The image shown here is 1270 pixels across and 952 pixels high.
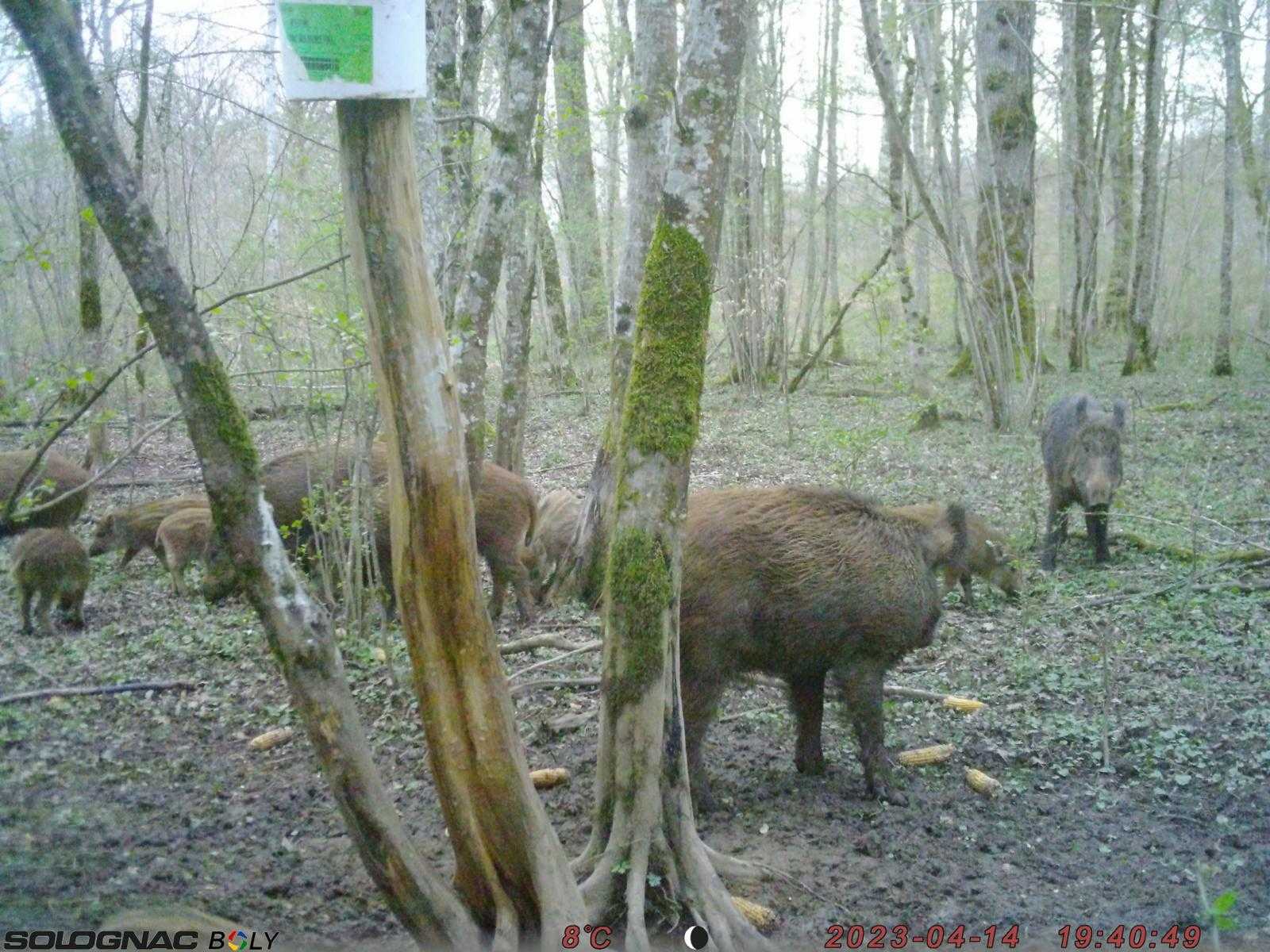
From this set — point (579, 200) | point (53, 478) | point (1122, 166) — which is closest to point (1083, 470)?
point (53, 478)

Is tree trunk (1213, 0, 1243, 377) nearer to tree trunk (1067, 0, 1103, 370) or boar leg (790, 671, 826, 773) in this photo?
tree trunk (1067, 0, 1103, 370)

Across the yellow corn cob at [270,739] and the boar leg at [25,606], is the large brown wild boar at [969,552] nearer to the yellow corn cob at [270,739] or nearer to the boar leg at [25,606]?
the yellow corn cob at [270,739]

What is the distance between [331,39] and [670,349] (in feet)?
5.76

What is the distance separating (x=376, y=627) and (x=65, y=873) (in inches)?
161

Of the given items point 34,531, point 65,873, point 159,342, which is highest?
point 159,342

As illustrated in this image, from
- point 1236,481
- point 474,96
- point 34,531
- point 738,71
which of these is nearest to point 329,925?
point 738,71

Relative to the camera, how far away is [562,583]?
8.68 m

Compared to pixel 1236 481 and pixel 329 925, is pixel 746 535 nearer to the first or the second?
pixel 329 925

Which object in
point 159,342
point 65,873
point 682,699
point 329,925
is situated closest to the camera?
point 159,342

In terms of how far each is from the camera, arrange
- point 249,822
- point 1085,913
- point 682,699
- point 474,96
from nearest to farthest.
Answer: point 1085,913
point 249,822
point 682,699
point 474,96

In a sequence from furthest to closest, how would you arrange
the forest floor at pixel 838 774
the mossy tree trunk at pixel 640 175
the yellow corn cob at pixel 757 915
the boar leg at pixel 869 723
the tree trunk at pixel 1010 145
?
A: the tree trunk at pixel 1010 145 < the mossy tree trunk at pixel 640 175 < the boar leg at pixel 869 723 < the forest floor at pixel 838 774 < the yellow corn cob at pixel 757 915

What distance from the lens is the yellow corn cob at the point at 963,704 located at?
248 inches

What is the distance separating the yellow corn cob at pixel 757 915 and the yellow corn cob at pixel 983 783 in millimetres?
1731

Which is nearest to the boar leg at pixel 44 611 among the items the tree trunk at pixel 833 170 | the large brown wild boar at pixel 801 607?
the large brown wild boar at pixel 801 607
